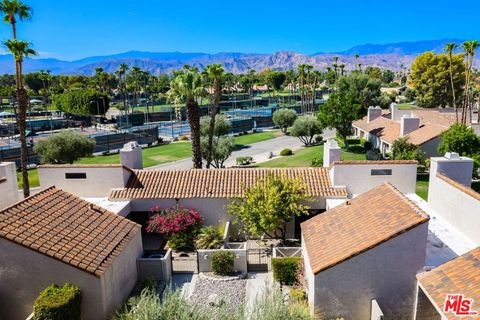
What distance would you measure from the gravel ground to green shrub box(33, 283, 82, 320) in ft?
13.4

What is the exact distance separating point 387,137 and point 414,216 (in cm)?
3191

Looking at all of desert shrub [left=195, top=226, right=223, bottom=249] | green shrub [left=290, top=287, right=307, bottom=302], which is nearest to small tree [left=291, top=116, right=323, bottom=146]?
desert shrub [left=195, top=226, right=223, bottom=249]

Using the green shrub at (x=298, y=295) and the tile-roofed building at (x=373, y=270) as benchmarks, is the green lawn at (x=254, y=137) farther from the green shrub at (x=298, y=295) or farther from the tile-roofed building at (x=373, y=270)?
the tile-roofed building at (x=373, y=270)

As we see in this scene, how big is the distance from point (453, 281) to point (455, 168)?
9.34 metres

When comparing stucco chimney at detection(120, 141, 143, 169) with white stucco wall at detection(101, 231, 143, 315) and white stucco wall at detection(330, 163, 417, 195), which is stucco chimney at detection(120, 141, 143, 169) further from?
white stucco wall at detection(330, 163, 417, 195)

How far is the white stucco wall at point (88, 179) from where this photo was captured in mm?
22344

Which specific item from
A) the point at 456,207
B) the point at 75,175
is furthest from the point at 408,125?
the point at 75,175

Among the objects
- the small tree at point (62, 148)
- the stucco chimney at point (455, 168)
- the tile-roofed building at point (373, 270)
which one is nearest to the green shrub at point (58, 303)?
the tile-roofed building at point (373, 270)

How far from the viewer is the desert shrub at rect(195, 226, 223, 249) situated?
745 inches

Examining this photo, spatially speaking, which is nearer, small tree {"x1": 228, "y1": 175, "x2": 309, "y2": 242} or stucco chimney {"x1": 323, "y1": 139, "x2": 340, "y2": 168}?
small tree {"x1": 228, "y1": 175, "x2": 309, "y2": 242}

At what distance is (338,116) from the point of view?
155ft

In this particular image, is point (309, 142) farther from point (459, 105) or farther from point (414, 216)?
point (414, 216)

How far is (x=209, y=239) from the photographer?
63.0 ft

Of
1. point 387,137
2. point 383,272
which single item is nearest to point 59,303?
point 383,272
